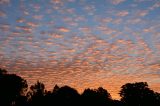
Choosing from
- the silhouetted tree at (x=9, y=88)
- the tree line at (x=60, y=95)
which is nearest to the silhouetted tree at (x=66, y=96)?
the tree line at (x=60, y=95)

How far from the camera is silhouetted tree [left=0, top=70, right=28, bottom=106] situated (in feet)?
362

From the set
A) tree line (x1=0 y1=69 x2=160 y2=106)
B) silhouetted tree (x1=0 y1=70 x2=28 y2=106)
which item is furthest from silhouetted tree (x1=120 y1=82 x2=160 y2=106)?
silhouetted tree (x1=0 y1=70 x2=28 y2=106)

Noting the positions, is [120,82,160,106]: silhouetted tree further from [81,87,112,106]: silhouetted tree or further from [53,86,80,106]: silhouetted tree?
[53,86,80,106]: silhouetted tree

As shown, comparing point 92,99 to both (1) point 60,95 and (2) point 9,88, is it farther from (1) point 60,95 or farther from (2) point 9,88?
(2) point 9,88

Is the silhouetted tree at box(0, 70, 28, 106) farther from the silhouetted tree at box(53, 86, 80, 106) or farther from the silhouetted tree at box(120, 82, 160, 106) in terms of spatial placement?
the silhouetted tree at box(120, 82, 160, 106)

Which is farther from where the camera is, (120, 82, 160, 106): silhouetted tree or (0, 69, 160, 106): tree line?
(120, 82, 160, 106): silhouetted tree

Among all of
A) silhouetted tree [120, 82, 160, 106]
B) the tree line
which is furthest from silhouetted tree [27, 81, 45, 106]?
silhouetted tree [120, 82, 160, 106]

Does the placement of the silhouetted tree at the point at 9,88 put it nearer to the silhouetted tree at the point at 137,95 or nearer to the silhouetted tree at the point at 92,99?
the silhouetted tree at the point at 92,99

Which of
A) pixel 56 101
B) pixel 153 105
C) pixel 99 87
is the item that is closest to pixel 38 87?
pixel 56 101

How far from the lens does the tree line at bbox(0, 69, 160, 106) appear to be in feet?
368

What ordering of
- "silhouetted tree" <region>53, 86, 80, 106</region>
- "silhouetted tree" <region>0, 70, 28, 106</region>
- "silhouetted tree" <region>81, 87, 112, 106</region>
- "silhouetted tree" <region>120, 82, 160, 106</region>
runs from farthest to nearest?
"silhouetted tree" <region>81, 87, 112, 106</region> → "silhouetted tree" <region>53, 86, 80, 106</region> → "silhouetted tree" <region>120, 82, 160, 106</region> → "silhouetted tree" <region>0, 70, 28, 106</region>

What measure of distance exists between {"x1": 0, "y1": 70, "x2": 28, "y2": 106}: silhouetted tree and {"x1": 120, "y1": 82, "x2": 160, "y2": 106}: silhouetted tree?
151ft

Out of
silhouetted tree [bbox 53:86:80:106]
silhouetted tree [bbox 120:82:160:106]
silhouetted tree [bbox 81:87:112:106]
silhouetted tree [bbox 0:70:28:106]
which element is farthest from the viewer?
silhouetted tree [bbox 81:87:112:106]

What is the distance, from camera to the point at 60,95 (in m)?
134
